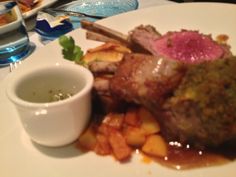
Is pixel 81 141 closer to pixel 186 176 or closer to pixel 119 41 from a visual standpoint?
pixel 186 176

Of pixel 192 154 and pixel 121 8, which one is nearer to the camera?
pixel 192 154

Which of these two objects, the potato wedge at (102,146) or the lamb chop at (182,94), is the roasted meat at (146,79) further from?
the potato wedge at (102,146)

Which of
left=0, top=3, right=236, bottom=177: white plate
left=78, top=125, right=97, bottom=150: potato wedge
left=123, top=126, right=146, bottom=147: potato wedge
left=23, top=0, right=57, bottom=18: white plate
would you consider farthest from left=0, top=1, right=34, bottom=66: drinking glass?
left=123, top=126, right=146, bottom=147: potato wedge

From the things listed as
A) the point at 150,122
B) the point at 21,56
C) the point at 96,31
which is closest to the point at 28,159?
the point at 150,122

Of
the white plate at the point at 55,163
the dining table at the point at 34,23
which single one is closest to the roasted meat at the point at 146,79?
the white plate at the point at 55,163

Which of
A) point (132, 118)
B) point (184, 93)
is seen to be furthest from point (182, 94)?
point (132, 118)

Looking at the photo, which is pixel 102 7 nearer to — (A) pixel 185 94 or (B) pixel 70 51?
(B) pixel 70 51
